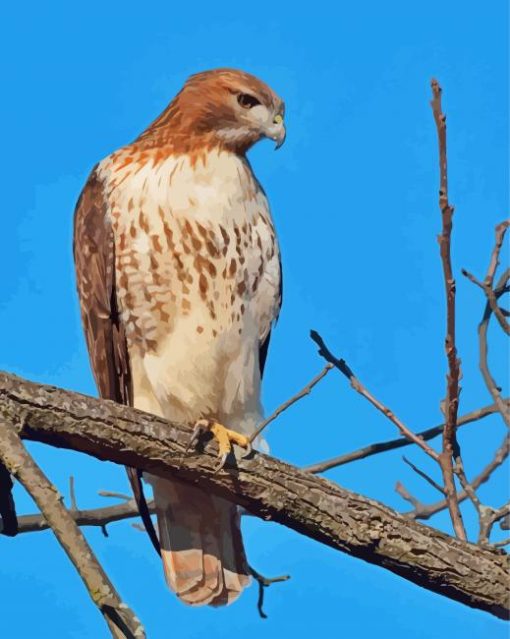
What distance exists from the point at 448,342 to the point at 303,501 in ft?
2.62

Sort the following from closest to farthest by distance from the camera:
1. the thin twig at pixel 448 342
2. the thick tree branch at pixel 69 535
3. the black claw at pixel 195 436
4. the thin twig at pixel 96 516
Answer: the thick tree branch at pixel 69 535 → the thin twig at pixel 448 342 → the black claw at pixel 195 436 → the thin twig at pixel 96 516

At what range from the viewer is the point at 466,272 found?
3.48m

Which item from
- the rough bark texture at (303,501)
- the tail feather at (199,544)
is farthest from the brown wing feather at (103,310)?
the rough bark texture at (303,501)

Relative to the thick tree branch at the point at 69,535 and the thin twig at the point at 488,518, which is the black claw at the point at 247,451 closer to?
the thin twig at the point at 488,518

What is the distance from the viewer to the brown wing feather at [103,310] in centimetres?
435

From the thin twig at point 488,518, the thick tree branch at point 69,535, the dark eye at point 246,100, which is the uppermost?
the dark eye at point 246,100

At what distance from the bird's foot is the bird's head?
137 cm

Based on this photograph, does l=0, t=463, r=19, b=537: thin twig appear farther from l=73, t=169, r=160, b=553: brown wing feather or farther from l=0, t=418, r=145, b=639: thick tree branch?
l=73, t=169, r=160, b=553: brown wing feather

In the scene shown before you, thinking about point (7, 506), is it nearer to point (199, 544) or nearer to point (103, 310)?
point (103, 310)

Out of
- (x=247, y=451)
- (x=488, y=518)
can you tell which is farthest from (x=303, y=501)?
(x=488, y=518)

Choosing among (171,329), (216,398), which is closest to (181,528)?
(216,398)

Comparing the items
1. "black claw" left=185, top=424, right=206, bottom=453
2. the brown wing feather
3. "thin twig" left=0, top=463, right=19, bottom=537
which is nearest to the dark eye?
the brown wing feather

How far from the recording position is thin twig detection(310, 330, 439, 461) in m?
3.44

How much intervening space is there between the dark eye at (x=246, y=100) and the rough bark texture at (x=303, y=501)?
1712mm
